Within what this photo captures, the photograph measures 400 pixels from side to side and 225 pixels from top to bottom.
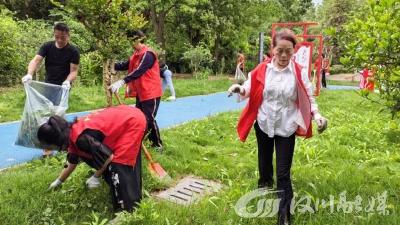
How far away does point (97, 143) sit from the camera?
333 cm

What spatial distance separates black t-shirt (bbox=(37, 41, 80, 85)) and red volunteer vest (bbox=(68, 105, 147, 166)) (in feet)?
6.95

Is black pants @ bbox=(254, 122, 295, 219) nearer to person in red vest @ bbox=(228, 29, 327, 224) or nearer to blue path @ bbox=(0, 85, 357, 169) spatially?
person in red vest @ bbox=(228, 29, 327, 224)

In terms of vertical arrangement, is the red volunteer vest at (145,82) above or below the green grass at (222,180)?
above

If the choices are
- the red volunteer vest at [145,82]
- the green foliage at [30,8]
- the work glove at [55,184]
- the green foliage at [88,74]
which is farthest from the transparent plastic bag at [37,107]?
the green foliage at [30,8]

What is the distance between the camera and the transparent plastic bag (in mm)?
4129

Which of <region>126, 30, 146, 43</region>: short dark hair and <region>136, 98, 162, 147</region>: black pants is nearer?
<region>126, 30, 146, 43</region>: short dark hair

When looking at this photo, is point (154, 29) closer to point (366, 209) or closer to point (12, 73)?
point (12, 73)

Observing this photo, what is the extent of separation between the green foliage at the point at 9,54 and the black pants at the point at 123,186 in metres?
A: 9.18

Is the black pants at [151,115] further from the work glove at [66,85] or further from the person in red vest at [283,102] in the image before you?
the person in red vest at [283,102]

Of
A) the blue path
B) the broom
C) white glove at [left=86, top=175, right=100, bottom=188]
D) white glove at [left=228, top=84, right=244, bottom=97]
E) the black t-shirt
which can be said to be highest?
the black t-shirt

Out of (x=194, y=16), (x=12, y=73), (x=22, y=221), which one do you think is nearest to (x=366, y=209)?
(x=22, y=221)

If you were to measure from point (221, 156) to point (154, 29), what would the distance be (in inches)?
695

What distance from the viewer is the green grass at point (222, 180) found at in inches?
140
